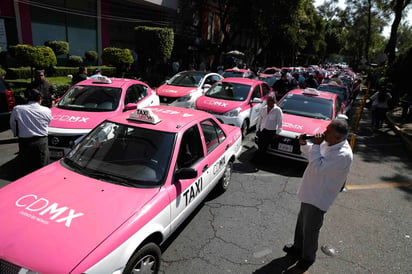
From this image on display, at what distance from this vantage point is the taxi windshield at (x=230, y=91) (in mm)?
8930

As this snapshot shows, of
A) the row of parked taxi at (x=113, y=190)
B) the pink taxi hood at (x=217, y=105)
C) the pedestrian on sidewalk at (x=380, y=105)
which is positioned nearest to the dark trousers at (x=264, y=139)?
the row of parked taxi at (x=113, y=190)

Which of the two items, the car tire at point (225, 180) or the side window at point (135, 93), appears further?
the side window at point (135, 93)

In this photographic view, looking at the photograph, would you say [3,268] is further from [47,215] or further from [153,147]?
[153,147]

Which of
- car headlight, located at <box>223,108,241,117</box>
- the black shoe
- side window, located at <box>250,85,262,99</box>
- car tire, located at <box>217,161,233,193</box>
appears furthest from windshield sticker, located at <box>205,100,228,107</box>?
the black shoe

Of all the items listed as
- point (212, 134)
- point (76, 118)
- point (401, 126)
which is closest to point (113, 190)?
point (212, 134)

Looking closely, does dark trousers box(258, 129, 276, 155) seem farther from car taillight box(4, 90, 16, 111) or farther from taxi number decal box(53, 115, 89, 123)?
car taillight box(4, 90, 16, 111)

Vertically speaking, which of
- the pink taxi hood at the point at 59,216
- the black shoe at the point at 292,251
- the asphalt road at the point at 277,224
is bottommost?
the asphalt road at the point at 277,224

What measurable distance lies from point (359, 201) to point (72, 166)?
16.7 ft

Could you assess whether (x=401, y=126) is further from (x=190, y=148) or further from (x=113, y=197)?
(x=113, y=197)

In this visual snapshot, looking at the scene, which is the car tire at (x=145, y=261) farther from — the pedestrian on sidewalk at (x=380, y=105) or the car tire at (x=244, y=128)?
the pedestrian on sidewalk at (x=380, y=105)

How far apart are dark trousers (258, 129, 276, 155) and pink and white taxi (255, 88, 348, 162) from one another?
0.10 m

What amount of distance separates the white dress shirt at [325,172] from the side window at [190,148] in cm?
147

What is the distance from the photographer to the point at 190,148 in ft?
13.2

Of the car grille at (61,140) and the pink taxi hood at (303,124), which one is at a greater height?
the pink taxi hood at (303,124)
